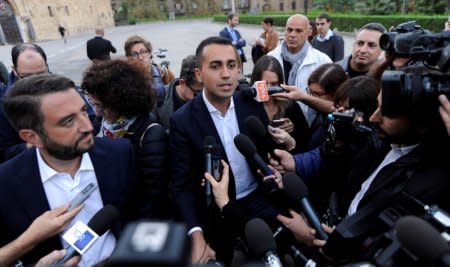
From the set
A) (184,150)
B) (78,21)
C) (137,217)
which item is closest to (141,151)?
(184,150)

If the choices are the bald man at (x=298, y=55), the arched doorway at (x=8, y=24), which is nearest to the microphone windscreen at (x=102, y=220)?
the bald man at (x=298, y=55)

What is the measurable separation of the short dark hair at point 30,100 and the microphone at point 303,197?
121 centimetres

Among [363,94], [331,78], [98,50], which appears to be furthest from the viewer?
[98,50]

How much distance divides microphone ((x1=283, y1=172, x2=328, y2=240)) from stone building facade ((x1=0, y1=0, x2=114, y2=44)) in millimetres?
35507

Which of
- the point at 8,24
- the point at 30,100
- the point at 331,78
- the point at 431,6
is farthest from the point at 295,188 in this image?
the point at 8,24

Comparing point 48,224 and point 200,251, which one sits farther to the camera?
point 200,251

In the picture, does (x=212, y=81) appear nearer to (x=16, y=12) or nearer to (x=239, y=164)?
(x=239, y=164)

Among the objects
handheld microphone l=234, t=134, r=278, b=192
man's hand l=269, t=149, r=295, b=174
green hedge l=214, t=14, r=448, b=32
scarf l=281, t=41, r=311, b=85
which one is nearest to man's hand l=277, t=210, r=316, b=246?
handheld microphone l=234, t=134, r=278, b=192

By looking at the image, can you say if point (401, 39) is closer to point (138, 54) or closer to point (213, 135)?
point (213, 135)

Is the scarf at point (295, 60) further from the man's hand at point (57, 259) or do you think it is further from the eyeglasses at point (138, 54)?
the man's hand at point (57, 259)

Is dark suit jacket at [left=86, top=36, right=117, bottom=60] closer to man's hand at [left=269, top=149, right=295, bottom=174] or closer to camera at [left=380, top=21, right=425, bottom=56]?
man's hand at [left=269, top=149, right=295, bottom=174]

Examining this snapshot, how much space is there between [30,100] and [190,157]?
2.95 ft

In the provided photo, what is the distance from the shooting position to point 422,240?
68 cm

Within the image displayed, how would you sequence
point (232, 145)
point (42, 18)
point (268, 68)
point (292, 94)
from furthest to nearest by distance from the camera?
point (42, 18), point (268, 68), point (292, 94), point (232, 145)
